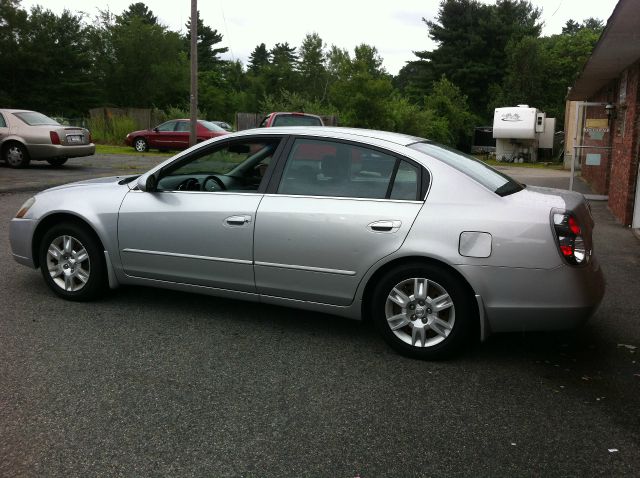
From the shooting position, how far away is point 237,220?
461 centimetres

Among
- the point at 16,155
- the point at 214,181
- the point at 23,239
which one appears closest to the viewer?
the point at 214,181

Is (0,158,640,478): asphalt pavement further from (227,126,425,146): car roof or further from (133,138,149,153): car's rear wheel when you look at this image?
(133,138,149,153): car's rear wheel

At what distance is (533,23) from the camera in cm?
5600

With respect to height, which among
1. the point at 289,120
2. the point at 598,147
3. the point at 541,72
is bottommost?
the point at 598,147

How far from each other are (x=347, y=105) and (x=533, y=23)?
33.4 metres

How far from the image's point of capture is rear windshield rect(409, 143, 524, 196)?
4344 mm

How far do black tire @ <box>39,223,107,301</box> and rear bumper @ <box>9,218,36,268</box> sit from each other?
0.13 metres

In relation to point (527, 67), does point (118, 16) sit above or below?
above

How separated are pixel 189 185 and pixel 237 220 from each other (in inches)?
31.6

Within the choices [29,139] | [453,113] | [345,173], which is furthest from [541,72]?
[345,173]

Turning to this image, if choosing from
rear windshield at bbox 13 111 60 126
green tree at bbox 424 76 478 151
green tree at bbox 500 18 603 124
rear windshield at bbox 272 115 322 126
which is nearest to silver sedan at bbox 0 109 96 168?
rear windshield at bbox 13 111 60 126

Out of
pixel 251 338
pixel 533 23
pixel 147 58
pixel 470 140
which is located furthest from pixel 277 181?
pixel 533 23

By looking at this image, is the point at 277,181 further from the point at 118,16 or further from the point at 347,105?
the point at 118,16

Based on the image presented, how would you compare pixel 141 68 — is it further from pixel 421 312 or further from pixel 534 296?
pixel 534 296
